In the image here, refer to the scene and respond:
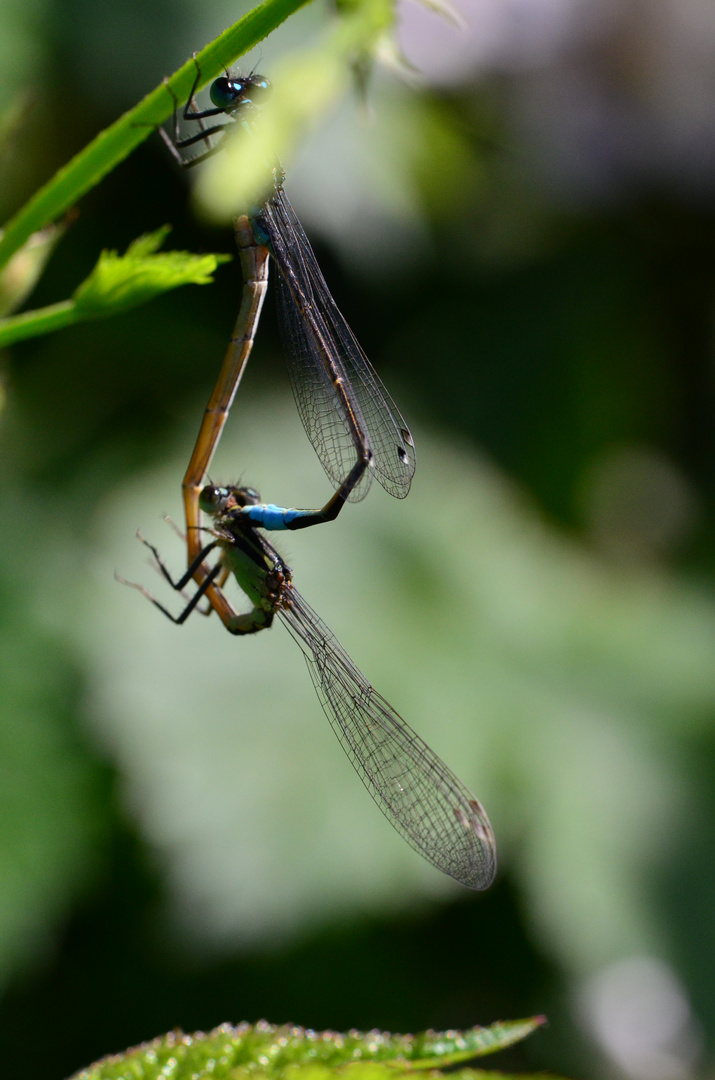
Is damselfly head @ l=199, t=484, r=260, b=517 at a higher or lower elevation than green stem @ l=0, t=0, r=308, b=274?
higher

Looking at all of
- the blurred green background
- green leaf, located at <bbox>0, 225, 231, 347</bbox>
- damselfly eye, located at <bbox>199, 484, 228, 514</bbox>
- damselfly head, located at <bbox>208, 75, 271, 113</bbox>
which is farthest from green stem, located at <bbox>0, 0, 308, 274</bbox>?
the blurred green background

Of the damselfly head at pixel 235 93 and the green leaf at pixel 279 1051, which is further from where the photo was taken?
the damselfly head at pixel 235 93

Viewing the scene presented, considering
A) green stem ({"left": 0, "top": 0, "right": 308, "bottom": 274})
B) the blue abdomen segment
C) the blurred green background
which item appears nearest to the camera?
green stem ({"left": 0, "top": 0, "right": 308, "bottom": 274})

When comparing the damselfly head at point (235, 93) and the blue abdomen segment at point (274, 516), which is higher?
the damselfly head at point (235, 93)

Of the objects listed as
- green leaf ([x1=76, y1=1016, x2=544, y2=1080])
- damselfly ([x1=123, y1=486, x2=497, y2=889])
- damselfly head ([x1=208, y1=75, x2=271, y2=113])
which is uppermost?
damselfly head ([x1=208, y1=75, x2=271, y2=113])

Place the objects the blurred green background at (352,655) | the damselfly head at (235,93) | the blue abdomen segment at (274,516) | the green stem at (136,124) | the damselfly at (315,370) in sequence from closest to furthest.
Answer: the green stem at (136,124) < the damselfly head at (235,93) < the damselfly at (315,370) < the blue abdomen segment at (274,516) < the blurred green background at (352,655)

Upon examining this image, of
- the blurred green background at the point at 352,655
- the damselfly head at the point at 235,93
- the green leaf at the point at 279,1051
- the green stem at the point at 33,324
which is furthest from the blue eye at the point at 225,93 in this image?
the blurred green background at the point at 352,655

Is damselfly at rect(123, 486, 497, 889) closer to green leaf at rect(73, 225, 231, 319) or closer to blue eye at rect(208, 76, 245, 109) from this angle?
blue eye at rect(208, 76, 245, 109)

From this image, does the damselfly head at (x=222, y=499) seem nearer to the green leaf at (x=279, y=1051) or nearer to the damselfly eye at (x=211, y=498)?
the damselfly eye at (x=211, y=498)

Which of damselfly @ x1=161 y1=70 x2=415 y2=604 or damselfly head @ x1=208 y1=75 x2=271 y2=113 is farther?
damselfly @ x1=161 y1=70 x2=415 y2=604
